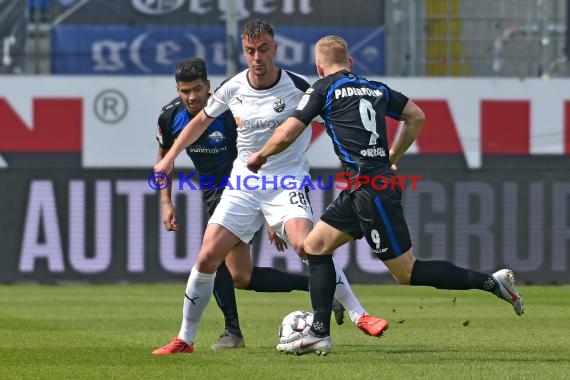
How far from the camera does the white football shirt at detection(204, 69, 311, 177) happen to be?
9062mm

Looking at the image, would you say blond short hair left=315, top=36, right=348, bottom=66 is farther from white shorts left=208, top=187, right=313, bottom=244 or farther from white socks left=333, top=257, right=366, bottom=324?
white socks left=333, top=257, right=366, bottom=324

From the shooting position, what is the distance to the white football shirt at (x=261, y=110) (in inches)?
357

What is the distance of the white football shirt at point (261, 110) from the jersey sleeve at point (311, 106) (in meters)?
0.80

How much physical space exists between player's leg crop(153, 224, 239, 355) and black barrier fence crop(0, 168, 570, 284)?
9561mm

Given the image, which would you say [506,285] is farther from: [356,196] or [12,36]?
[12,36]

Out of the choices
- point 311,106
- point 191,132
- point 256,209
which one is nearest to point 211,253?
point 256,209

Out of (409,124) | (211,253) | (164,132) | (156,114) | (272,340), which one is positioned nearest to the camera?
Result: (409,124)

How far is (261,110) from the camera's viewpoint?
9062 millimetres

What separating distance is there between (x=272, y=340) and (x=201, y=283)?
1.40 meters

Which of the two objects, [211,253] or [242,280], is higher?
[211,253]

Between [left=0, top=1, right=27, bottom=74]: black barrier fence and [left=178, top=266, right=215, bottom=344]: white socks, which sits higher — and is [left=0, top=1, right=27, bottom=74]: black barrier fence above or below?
above

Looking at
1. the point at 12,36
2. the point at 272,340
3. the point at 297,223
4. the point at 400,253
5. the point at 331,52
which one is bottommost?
the point at 272,340

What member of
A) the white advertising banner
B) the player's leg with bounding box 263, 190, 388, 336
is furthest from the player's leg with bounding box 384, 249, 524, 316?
the white advertising banner

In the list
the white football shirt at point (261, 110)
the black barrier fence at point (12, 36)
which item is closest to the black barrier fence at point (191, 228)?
the black barrier fence at point (12, 36)
